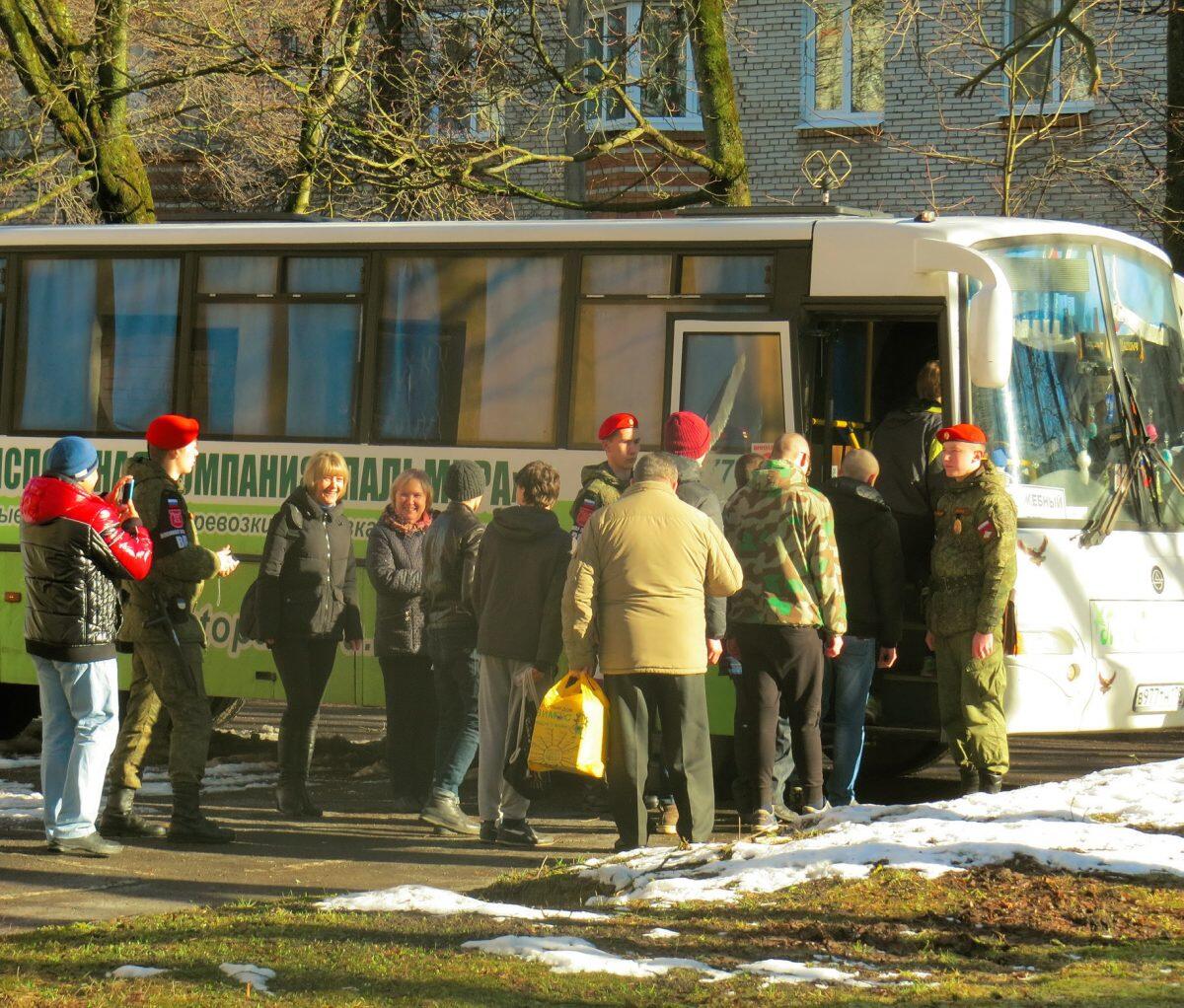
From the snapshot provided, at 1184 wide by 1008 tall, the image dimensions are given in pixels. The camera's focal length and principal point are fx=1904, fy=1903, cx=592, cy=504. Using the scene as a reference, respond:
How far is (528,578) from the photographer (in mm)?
8836

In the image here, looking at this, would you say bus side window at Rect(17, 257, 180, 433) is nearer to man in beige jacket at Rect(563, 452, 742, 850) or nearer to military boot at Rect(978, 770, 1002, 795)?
man in beige jacket at Rect(563, 452, 742, 850)

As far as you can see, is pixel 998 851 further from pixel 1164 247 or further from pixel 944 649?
pixel 1164 247

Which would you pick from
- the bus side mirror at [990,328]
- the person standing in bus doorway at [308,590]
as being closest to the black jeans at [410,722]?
the person standing in bus doorway at [308,590]

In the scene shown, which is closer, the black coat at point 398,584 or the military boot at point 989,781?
the military boot at point 989,781

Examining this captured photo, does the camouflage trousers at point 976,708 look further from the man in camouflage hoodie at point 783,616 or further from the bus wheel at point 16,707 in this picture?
the bus wheel at point 16,707

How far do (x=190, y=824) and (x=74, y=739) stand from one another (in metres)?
0.82

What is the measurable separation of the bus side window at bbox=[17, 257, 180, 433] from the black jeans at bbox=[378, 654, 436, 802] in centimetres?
287

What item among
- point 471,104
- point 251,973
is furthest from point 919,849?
point 471,104

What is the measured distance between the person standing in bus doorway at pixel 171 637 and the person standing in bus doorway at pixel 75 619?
32 cm

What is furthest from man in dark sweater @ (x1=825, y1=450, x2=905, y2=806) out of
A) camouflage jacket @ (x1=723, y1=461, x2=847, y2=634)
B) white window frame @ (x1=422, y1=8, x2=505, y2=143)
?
white window frame @ (x1=422, y1=8, x2=505, y2=143)

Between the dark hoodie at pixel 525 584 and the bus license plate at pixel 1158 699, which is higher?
the dark hoodie at pixel 525 584

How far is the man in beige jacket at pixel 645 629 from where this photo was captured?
26.3 ft

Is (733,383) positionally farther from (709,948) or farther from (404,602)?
(709,948)

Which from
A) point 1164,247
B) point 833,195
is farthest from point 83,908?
point 833,195
